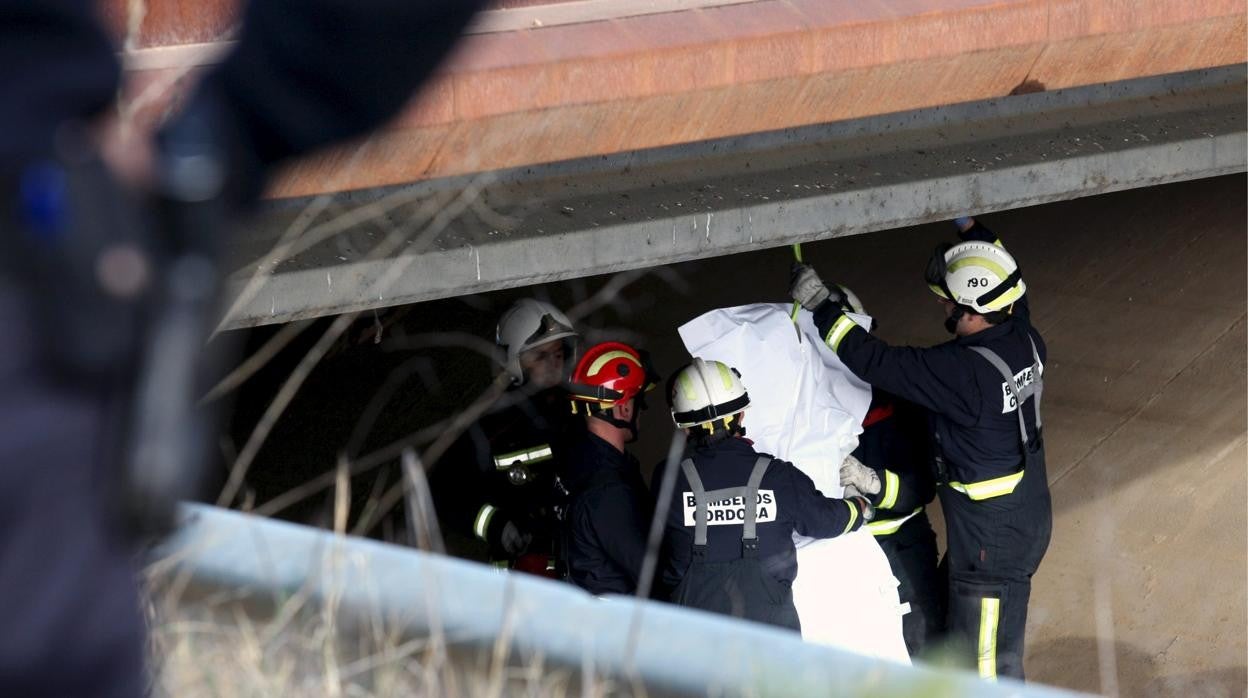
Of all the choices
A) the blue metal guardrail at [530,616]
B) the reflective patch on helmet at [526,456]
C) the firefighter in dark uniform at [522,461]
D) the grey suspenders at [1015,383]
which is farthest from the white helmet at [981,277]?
the blue metal guardrail at [530,616]

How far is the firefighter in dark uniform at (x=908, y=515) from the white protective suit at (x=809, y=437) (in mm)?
384

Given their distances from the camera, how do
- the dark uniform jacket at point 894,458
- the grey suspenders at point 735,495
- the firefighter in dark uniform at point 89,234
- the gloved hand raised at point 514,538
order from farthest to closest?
the dark uniform jacket at point 894,458, the gloved hand raised at point 514,538, the grey suspenders at point 735,495, the firefighter in dark uniform at point 89,234

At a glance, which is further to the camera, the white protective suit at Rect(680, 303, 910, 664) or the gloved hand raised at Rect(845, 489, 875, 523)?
the gloved hand raised at Rect(845, 489, 875, 523)

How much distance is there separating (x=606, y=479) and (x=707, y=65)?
2.29 meters

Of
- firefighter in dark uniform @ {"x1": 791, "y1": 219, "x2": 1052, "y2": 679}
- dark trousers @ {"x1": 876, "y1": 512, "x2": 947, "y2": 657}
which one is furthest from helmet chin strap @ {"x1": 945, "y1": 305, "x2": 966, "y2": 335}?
dark trousers @ {"x1": 876, "y1": 512, "x2": 947, "y2": 657}

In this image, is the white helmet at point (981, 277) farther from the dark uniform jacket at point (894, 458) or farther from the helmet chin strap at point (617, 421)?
the helmet chin strap at point (617, 421)

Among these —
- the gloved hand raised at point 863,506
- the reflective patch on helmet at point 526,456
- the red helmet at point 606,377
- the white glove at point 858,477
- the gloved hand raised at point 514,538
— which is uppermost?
the red helmet at point 606,377

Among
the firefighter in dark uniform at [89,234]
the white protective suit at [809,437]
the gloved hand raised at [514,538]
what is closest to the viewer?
the firefighter in dark uniform at [89,234]

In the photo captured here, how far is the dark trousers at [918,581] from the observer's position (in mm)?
6016

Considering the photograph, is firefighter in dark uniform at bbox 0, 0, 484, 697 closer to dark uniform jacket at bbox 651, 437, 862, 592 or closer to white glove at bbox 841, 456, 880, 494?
dark uniform jacket at bbox 651, 437, 862, 592

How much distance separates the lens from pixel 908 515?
19.6 feet

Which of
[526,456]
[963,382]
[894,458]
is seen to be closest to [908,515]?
[894,458]

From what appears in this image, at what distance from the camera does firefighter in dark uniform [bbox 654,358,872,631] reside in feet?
16.5

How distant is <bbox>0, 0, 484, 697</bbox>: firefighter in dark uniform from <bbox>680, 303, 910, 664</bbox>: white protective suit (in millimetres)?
4297
